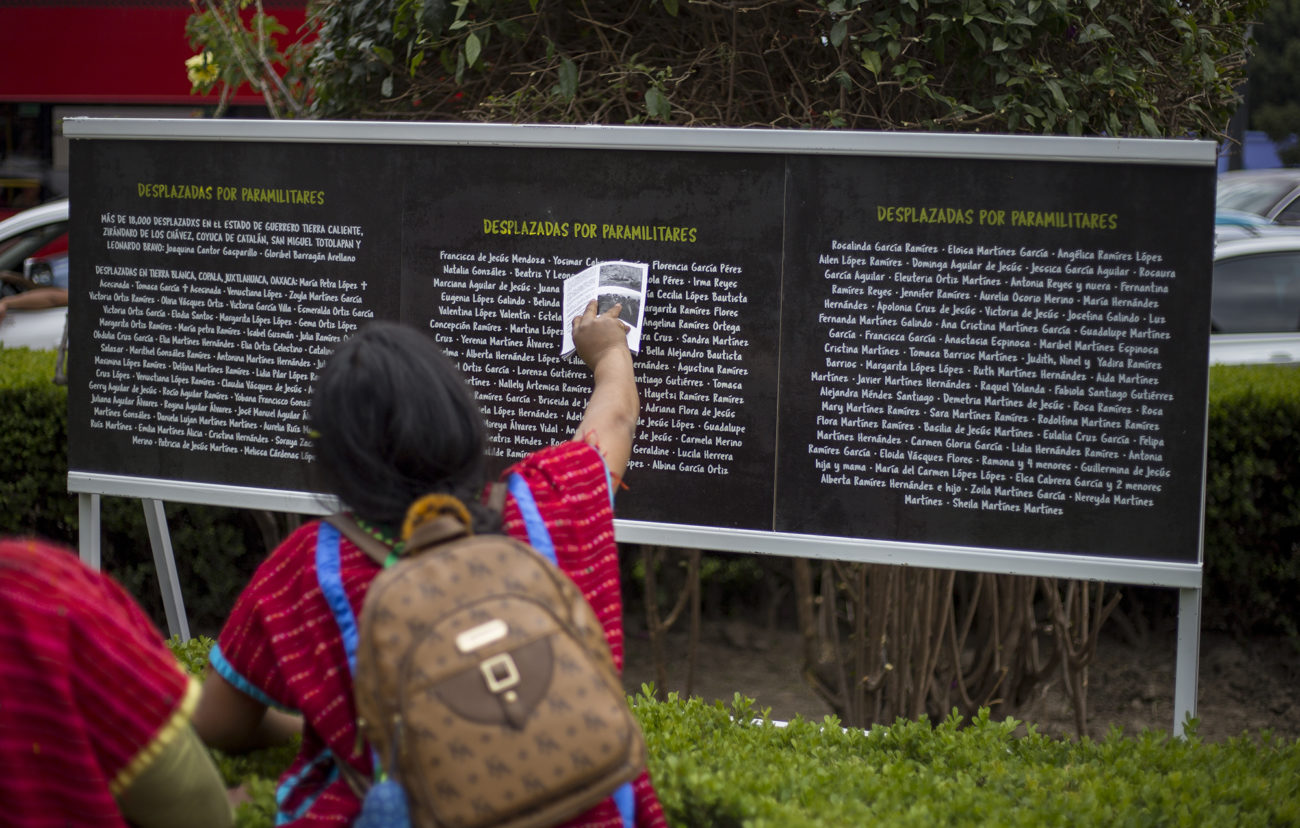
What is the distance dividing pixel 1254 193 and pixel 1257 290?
19.1 ft

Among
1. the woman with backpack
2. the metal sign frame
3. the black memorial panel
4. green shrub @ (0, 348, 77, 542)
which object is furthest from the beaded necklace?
green shrub @ (0, 348, 77, 542)

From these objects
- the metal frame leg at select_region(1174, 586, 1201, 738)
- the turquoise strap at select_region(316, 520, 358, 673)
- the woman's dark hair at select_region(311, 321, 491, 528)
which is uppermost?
the woman's dark hair at select_region(311, 321, 491, 528)

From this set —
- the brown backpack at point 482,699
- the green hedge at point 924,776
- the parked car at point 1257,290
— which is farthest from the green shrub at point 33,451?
the parked car at point 1257,290

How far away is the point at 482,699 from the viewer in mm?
1690

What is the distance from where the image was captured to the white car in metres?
8.13

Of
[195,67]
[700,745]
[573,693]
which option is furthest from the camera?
[195,67]

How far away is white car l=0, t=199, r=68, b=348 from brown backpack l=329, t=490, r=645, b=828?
7352 millimetres

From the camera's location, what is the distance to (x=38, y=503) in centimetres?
550

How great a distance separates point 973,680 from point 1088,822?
2.15m

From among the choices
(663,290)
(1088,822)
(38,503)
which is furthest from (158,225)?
(1088,822)

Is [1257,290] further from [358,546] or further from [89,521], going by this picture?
[358,546]

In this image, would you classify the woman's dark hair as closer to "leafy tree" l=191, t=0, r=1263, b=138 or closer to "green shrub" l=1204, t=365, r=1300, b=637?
"leafy tree" l=191, t=0, r=1263, b=138

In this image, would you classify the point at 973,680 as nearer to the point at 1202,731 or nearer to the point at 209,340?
the point at 1202,731

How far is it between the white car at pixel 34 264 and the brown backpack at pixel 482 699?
24.1ft
